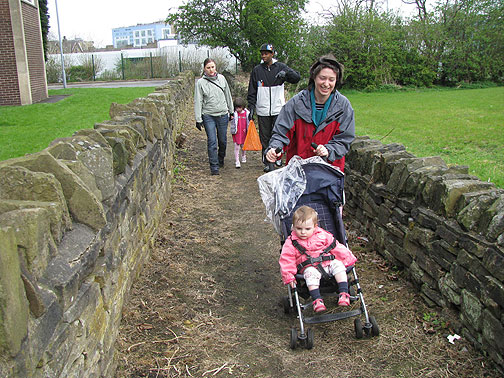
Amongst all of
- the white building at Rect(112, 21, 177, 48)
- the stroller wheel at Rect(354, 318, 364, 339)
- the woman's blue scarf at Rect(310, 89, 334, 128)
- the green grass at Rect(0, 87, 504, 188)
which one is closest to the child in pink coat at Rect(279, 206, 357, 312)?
the stroller wheel at Rect(354, 318, 364, 339)

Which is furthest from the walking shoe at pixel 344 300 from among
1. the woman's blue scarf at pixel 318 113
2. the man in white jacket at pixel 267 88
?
the man in white jacket at pixel 267 88

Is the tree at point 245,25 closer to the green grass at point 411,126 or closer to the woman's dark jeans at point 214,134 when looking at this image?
the green grass at point 411,126

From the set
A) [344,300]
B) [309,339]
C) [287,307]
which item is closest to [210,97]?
[287,307]

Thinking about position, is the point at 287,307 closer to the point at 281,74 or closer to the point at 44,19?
the point at 281,74

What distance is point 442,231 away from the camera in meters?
3.82

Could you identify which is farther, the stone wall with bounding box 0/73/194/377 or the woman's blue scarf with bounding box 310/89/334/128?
the woman's blue scarf with bounding box 310/89/334/128

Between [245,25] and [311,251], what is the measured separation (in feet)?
76.1

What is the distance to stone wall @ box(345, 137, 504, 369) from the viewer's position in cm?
321

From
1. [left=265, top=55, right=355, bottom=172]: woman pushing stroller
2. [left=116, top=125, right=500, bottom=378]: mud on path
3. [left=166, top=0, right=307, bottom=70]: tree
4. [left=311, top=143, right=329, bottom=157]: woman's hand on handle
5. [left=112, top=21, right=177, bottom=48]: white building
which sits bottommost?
[left=116, top=125, right=500, bottom=378]: mud on path

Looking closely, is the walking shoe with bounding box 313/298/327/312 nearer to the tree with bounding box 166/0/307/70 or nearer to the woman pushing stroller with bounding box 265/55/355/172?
the woman pushing stroller with bounding box 265/55/355/172

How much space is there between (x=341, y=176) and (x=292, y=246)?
2.62ft

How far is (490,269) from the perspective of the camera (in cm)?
318

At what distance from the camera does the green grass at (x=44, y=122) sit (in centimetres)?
852

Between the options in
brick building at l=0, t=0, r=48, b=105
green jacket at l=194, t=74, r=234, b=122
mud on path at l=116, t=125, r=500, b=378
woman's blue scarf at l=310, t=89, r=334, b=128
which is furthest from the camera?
brick building at l=0, t=0, r=48, b=105
